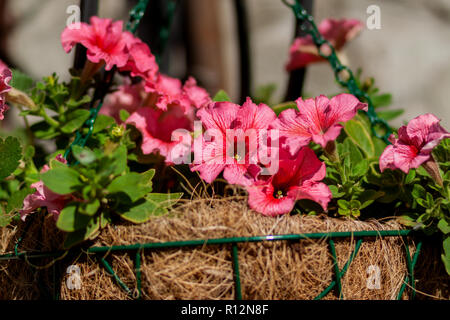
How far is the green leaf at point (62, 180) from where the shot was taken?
522 mm

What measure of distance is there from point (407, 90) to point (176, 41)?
1.37m

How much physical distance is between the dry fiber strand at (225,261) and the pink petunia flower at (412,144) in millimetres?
96

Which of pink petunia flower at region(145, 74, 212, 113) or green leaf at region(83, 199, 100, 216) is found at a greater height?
pink petunia flower at region(145, 74, 212, 113)

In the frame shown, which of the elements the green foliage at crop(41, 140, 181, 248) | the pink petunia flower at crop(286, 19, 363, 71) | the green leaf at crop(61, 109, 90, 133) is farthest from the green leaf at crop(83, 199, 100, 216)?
the pink petunia flower at crop(286, 19, 363, 71)

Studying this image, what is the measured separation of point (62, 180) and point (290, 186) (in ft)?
1.06

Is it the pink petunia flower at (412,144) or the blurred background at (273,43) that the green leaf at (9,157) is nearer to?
the pink petunia flower at (412,144)

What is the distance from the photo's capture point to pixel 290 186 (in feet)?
2.02

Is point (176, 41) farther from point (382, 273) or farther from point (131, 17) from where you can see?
point (382, 273)

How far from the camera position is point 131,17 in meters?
0.81

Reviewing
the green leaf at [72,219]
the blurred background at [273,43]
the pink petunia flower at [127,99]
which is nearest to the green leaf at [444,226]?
the green leaf at [72,219]

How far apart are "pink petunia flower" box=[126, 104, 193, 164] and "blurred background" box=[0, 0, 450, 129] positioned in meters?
1.02

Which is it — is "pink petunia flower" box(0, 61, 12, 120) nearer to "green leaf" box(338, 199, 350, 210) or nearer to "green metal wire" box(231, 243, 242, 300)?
Result: "green metal wire" box(231, 243, 242, 300)

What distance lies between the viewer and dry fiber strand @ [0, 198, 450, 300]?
535 millimetres

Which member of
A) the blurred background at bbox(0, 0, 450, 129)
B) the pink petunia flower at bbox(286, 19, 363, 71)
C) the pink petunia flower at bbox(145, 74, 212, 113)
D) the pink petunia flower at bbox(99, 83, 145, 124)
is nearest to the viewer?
the pink petunia flower at bbox(145, 74, 212, 113)
